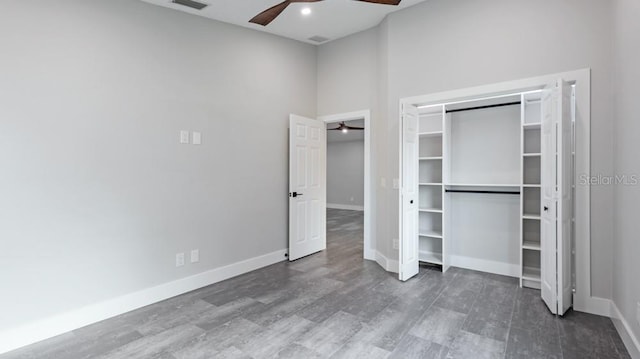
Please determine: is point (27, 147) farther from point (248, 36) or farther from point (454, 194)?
point (454, 194)

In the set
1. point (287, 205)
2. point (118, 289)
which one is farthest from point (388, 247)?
point (118, 289)

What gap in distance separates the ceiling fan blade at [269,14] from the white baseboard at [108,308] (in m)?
3.07

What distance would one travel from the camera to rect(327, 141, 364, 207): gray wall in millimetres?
10641

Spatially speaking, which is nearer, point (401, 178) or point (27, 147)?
point (27, 147)

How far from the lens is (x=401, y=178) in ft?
12.4

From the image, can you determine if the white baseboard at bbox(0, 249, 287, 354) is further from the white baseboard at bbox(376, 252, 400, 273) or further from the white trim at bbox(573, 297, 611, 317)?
the white trim at bbox(573, 297, 611, 317)

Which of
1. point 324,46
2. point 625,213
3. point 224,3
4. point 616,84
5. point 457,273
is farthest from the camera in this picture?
point 324,46

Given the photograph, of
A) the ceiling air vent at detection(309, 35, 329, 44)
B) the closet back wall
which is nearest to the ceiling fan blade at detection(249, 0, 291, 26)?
the ceiling air vent at detection(309, 35, 329, 44)

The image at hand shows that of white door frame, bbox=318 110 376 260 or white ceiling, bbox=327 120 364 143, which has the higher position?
white ceiling, bbox=327 120 364 143

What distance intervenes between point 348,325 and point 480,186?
2.56 m

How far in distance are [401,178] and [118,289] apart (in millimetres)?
3149

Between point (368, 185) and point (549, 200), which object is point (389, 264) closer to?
point (368, 185)

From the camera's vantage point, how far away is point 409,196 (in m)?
3.89

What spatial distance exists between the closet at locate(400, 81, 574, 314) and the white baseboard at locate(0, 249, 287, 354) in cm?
219
